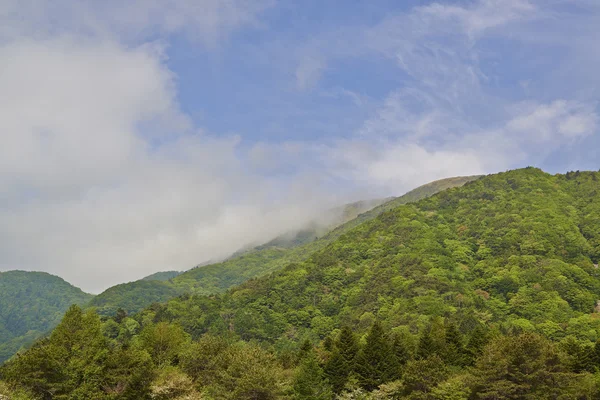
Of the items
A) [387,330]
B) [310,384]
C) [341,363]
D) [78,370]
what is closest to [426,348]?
[341,363]

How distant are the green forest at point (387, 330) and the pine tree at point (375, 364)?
0.67 ft

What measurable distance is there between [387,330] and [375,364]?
53143 millimetres

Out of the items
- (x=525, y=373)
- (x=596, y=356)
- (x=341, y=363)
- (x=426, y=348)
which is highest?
(x=341, y=363)

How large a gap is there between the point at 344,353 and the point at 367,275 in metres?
99.6

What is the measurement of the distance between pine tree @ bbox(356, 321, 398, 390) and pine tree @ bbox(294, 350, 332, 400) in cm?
645

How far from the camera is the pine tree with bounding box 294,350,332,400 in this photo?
220 ft

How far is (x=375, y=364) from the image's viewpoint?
75.7 meters

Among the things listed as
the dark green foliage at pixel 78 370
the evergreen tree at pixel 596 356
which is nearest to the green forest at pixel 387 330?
the dark green foliage at pixel 78 370

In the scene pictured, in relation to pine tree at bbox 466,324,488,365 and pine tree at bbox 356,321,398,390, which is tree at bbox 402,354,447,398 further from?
pine tree at bbox 466,324,488,365

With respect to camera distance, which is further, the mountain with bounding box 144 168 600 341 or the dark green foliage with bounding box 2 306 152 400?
the mountain with bounding box 144 168 600 341

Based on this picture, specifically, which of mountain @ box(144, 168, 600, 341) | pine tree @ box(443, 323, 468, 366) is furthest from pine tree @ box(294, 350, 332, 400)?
mountain @ box(144, 168, 600, 341)

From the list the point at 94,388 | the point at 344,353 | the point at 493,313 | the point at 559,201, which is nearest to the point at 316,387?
the point at 344,353

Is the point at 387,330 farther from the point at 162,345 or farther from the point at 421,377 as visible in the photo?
the point at 421,377

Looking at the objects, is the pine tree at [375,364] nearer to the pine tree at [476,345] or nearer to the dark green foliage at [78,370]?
the pine tree at [476,345]
